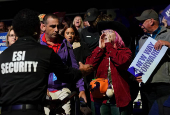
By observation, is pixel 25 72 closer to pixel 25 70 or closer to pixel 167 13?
pixel 25 70

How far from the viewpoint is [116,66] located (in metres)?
5.04

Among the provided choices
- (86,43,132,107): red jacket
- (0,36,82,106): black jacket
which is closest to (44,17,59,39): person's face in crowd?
(86,43,132,107): red jacket

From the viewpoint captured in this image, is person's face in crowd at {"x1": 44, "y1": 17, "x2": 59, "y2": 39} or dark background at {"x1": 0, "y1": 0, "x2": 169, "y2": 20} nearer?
person's face in crowd at {"x1": 44, "y1": 17, "x2": 59, "y2": 39}

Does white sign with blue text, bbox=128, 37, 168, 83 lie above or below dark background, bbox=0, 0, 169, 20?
below

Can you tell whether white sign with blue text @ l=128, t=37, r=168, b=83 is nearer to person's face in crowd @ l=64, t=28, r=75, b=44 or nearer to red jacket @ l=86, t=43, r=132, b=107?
red jacket @ l=86, t=43, r=132, b=107

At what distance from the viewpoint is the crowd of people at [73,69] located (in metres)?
3.18

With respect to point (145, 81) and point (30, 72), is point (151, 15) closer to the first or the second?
Result: point (145, 81)

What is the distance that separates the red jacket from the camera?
4929mm

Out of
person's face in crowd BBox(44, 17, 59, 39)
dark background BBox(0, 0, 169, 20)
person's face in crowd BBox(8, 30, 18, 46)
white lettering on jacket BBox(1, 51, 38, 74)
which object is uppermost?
dark background BBox(0, 0, 169, 20)

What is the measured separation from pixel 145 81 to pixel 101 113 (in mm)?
1083

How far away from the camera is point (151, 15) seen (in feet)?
20.1

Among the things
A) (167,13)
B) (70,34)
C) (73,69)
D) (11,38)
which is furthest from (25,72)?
(167,13)

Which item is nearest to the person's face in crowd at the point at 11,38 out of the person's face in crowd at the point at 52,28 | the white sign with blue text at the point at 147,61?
the person's face in crowd at the point at 52,28

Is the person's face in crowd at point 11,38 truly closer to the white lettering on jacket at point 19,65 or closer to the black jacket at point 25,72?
the black jacket at point 25,72
